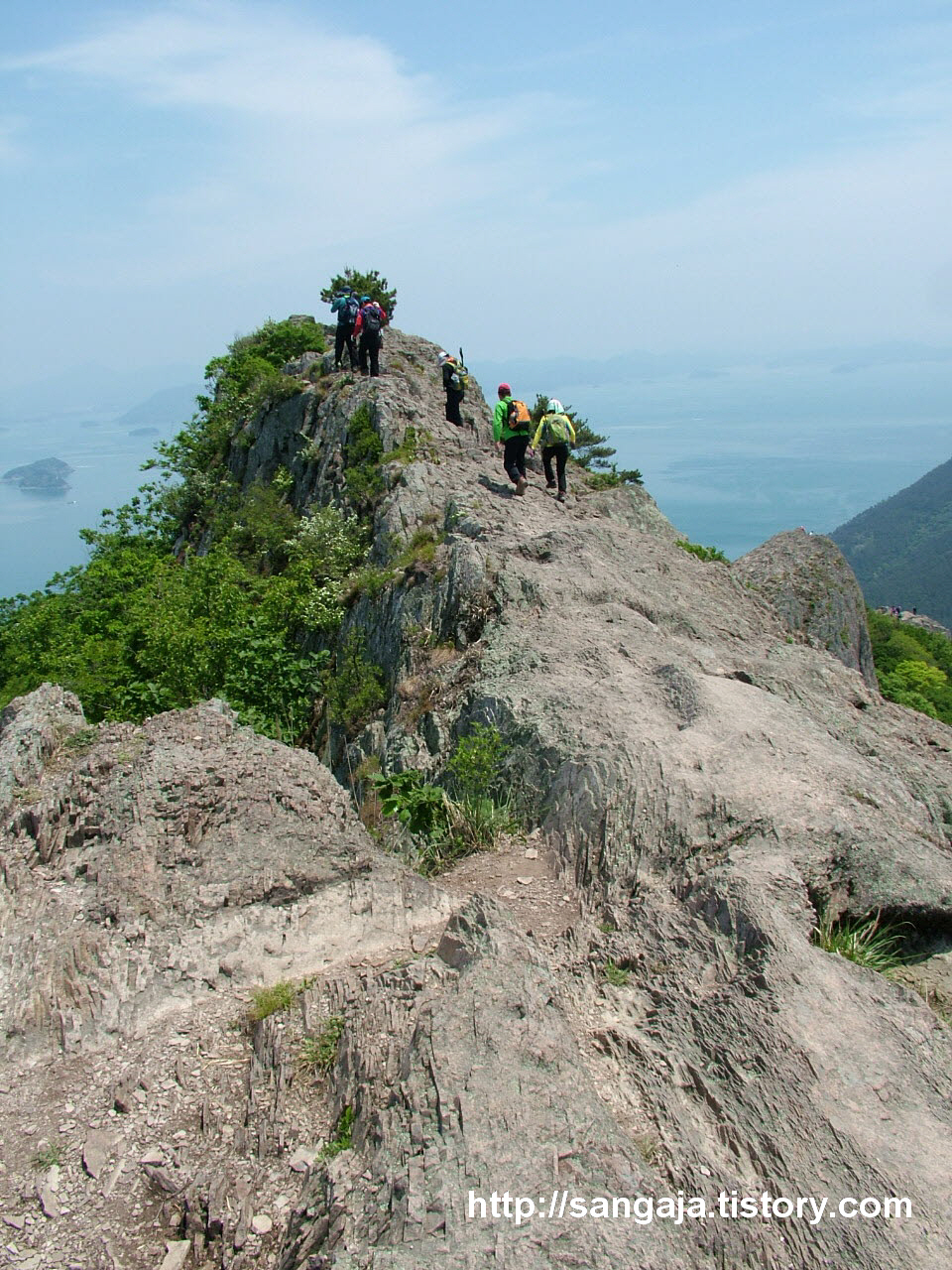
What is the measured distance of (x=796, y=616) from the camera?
16.8m

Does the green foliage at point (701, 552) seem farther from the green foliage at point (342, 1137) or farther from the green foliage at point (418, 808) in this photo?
the green foliage at point (342, 1137)

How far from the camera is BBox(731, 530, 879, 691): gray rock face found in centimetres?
1680

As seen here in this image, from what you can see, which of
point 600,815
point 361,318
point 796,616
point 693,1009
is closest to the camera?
point 693,1009

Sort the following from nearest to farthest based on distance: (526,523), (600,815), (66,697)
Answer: (600,815), (66,697), (526,523)

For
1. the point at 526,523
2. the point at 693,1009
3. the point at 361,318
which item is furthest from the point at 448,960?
the point at 361,318

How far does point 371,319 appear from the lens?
21.4 m

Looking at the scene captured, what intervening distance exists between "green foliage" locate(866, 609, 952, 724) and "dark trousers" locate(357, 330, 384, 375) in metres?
15.4

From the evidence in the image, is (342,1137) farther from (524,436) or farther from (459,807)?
(524,436)

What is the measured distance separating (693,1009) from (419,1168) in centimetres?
180

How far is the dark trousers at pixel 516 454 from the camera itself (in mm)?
15609

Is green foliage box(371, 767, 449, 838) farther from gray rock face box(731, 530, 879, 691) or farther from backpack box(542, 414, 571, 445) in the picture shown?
gray rock face box(731, 530, 879, 691)

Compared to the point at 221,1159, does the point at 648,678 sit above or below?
above

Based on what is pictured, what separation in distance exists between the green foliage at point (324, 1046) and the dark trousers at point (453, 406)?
17195 mm

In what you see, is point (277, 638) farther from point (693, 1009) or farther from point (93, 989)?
point (693, 1009)
